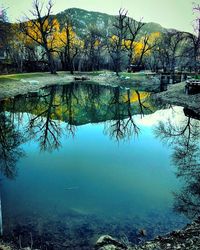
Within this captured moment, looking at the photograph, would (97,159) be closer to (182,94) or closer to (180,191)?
(180,191)

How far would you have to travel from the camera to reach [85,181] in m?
13.9

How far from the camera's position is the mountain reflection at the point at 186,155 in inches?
473

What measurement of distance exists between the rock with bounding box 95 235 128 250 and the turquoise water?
1.26ft

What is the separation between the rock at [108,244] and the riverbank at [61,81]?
3286cm

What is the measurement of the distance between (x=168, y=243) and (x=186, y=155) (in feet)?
32.7

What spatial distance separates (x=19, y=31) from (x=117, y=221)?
2976 inches

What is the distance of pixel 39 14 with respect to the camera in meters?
67.1

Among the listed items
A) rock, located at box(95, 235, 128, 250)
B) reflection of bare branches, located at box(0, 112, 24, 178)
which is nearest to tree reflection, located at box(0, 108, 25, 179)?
reflection of bare branches, located at box(0, 112, 24, 178)

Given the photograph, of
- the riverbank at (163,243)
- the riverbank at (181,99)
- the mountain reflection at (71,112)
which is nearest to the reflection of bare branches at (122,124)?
the mountain reflection at (71,112)

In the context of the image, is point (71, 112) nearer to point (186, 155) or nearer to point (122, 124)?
point (122, 124)

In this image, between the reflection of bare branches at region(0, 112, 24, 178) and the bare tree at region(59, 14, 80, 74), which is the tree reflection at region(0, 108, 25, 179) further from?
the bare tree at region(59, 14, 80, 74)

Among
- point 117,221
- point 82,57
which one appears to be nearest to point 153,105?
point 117,221

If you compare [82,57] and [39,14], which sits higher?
[39,14]

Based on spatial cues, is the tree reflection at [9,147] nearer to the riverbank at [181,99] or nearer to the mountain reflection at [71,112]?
the mountain reflection at [71,112]
